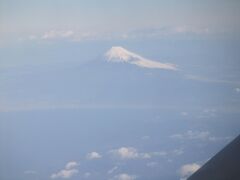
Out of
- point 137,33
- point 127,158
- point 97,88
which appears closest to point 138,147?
point 127,158

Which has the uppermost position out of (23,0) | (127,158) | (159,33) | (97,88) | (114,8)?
(23,0)

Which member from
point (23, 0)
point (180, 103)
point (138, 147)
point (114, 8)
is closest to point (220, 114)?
point (180, 103)

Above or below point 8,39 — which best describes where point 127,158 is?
below

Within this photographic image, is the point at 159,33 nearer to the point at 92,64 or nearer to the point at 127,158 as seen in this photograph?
the point at 92,64

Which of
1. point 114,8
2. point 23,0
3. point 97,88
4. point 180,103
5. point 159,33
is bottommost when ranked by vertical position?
point 180,103

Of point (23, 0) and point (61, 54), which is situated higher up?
point (23, 0)

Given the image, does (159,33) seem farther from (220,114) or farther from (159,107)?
(220,114)
